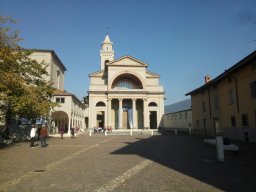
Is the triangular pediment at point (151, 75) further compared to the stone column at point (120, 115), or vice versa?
the triangular pediment at point (151, 75)

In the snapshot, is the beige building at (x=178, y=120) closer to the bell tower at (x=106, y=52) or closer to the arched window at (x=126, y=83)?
the arched window at (x=126, y=83)

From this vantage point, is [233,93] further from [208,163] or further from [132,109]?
[132,109]

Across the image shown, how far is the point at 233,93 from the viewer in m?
22.6

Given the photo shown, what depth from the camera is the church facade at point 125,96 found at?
51.8 metres

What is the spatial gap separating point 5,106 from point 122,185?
59.8 ft

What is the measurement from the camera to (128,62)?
54219mm

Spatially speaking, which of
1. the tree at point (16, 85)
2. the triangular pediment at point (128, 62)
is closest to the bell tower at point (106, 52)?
the triangular pediment at point (128, 62)

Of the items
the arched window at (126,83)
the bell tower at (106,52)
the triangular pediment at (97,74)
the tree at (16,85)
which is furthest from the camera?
the bell tower at (106,52)

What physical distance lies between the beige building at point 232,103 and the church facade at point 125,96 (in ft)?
71.7

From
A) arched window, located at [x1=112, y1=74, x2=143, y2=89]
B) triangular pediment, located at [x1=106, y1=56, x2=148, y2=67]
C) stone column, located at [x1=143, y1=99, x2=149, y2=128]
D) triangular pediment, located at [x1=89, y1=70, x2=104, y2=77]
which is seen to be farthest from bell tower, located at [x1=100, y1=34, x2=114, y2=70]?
stone column, located at [x1=143, y1=99, x2=149, y2=128]

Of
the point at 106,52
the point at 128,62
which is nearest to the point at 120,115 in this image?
the point at 128,62

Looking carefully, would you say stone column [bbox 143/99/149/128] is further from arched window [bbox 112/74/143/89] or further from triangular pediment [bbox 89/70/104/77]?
triangular pediment [bbox 89/70/104/77]

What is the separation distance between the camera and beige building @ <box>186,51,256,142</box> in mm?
19219

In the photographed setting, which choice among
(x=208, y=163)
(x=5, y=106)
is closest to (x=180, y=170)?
(x=208, y=163)
